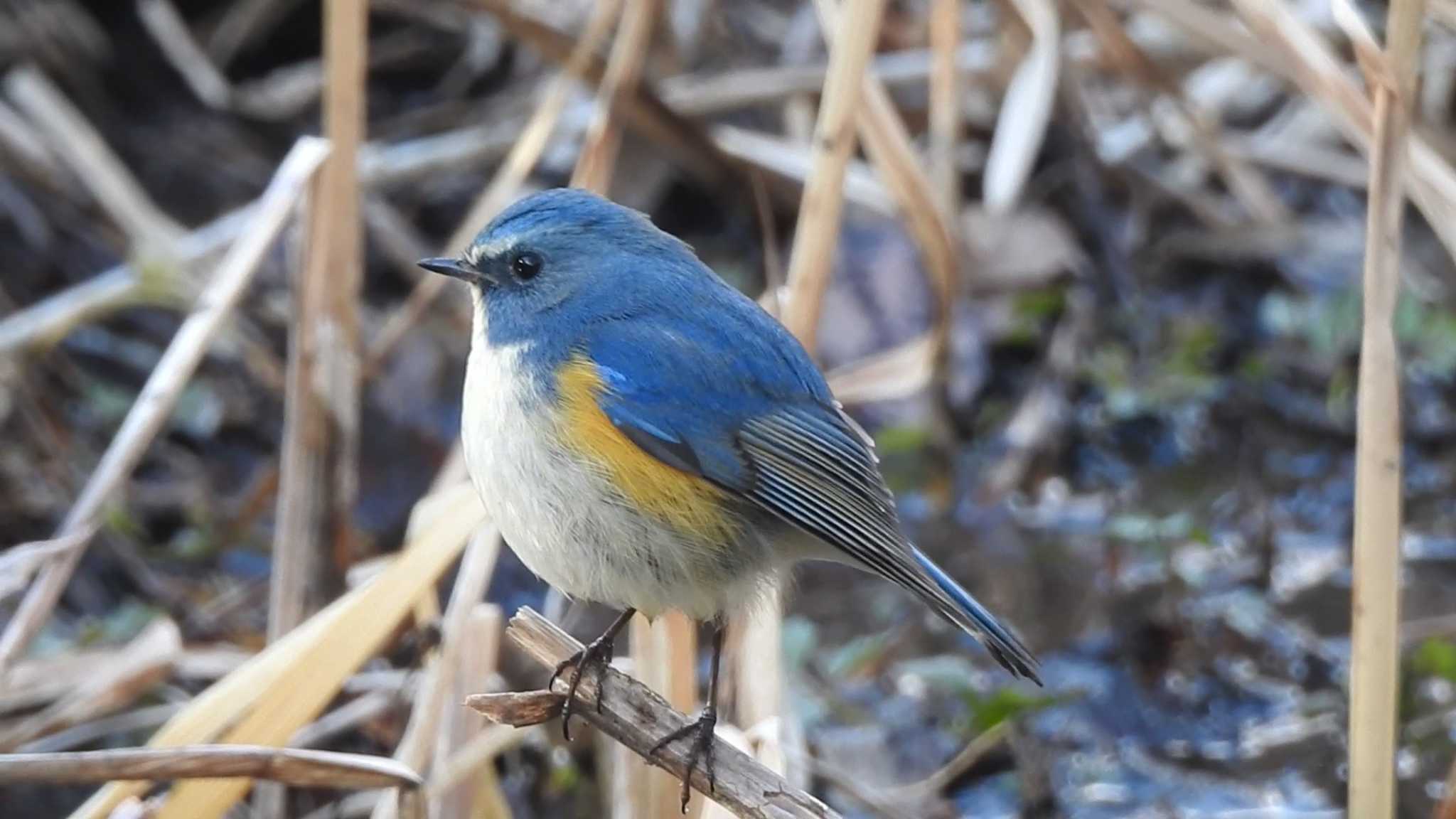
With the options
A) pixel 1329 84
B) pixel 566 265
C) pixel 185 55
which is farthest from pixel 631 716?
pixel 185 55

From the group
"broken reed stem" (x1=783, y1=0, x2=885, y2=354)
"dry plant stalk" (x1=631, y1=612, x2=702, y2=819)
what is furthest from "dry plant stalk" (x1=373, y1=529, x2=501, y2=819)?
"broken reed stem" (x1=783, y1=0, x2=885, y2=354)

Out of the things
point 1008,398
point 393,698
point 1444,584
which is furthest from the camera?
point 1008,398

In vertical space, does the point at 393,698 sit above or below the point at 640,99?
below

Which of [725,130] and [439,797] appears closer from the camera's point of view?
[439,797]

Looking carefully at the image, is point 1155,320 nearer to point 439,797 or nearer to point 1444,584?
point 1444,584

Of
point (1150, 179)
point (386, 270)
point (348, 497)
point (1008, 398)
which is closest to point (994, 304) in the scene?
point (1008, 398)

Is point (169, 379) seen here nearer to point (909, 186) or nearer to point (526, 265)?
point (526, 265)

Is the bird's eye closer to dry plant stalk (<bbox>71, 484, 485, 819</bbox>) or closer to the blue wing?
the blue wing
